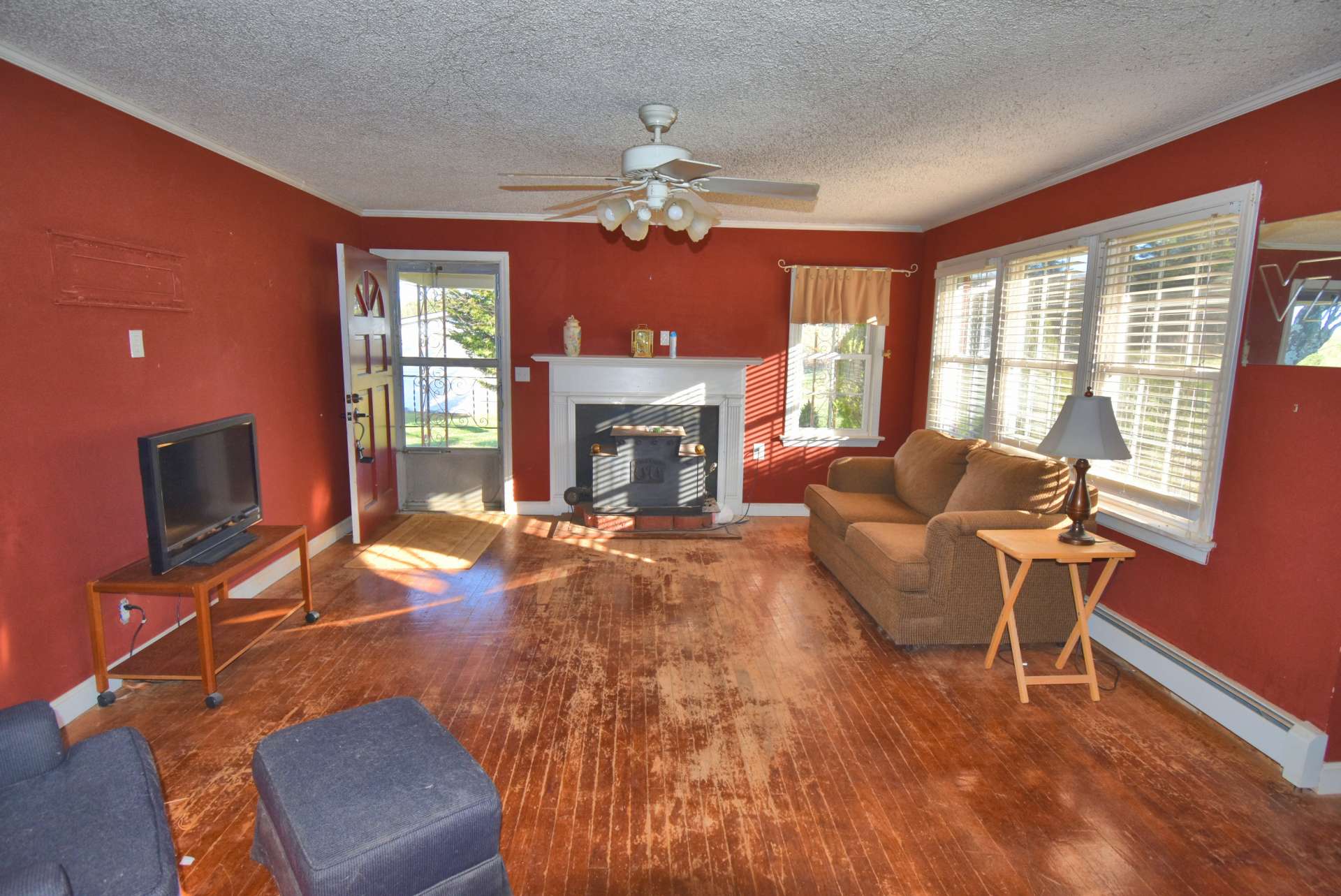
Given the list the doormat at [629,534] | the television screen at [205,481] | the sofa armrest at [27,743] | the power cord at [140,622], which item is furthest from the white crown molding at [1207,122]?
the power cord at [140,622]

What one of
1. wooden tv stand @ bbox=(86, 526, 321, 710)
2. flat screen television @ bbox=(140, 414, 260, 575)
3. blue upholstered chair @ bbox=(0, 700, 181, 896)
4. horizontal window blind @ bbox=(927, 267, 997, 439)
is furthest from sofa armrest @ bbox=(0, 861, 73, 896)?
horizontal window blind @ bbox=(927, 267, 997, 439)

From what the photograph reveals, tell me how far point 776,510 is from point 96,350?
15.0ft

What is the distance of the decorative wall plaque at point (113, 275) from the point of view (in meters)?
2.54

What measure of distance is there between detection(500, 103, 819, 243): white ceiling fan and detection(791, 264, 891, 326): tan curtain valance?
8.84 feet

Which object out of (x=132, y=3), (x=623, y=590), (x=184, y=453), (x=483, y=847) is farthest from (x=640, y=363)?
(x=483, y=847)

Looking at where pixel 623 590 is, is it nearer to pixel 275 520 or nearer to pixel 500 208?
pixel 275 520

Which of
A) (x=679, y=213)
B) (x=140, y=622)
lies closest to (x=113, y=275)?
(x=140, y=622)

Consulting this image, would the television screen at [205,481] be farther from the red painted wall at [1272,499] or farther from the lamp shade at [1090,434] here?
the red painted wall at [1272,499]

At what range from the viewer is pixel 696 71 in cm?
241

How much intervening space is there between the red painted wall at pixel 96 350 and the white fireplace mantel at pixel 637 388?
2.05 m

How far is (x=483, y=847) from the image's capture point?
5.49 ft

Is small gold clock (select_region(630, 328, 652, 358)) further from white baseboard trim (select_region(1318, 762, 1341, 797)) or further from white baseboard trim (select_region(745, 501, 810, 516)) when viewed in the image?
white baseboard trim (select_region(1318, 762, 1341, 797))

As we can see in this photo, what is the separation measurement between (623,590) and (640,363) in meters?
2.06

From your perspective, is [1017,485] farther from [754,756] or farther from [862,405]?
[862,405]
